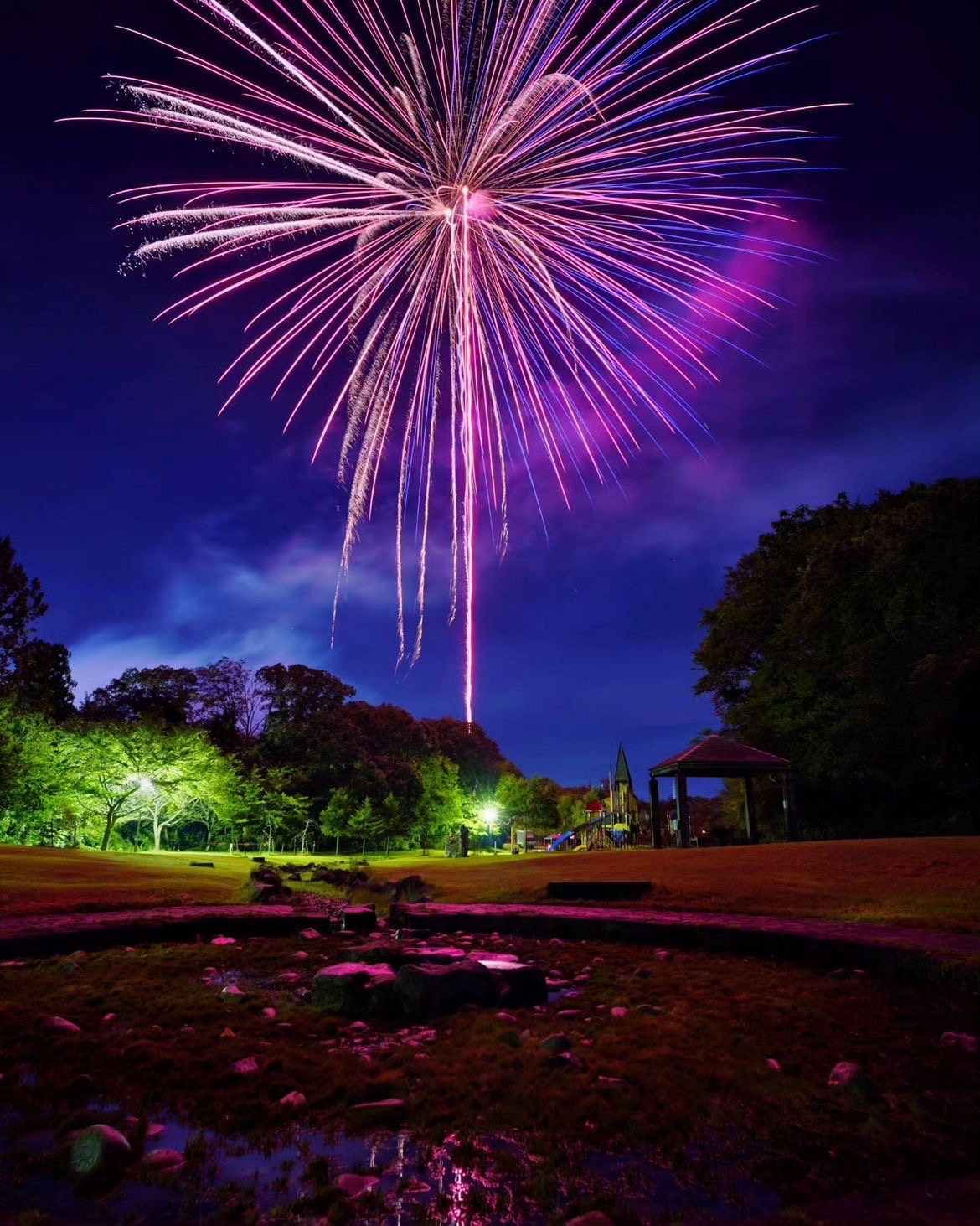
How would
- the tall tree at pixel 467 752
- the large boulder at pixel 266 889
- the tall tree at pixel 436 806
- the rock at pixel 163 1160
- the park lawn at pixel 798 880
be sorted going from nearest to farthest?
the rock at pixel 163 1160, the park lawn at pixel 798 880, the large boulder at pixel 266 889, the tall tree at pixel 436 806, the tall tree at pixel 467 752

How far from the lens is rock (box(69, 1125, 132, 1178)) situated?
3.40m

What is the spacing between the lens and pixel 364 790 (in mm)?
53188

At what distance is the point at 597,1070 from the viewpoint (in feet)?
16.3

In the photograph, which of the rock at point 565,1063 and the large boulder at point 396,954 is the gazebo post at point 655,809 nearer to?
the large boulder at point 396,954

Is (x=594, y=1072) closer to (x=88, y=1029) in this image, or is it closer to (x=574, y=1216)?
(x=574, y=1216)

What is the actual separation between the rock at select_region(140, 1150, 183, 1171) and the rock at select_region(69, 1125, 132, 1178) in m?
0.10

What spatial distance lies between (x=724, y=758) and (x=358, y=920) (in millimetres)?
16660

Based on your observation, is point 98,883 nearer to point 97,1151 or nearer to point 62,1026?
point 62,1026

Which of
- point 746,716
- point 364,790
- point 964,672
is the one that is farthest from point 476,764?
point 964,672

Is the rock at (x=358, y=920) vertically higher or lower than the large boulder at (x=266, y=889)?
lower

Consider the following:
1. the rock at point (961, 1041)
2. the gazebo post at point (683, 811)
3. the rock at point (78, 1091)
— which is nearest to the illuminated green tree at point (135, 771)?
the gazebo post at point (683, 811)

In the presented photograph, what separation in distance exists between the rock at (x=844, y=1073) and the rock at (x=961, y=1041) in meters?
1.23

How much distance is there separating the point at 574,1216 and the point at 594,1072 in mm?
1933

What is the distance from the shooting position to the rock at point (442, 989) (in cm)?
665
